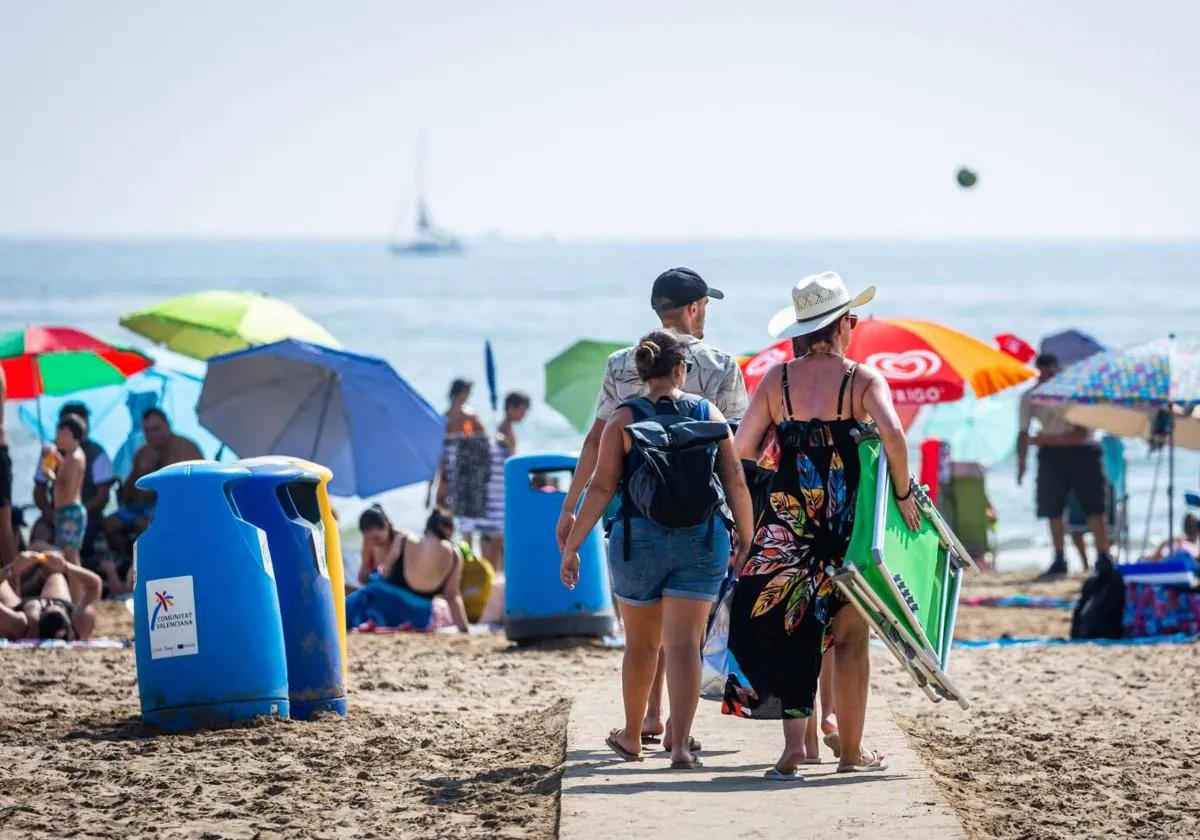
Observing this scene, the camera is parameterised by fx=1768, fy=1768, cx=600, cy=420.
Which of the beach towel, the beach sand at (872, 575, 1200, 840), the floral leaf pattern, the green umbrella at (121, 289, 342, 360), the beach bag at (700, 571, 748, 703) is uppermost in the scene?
the green umbrella at (121, 289, 342, 360)

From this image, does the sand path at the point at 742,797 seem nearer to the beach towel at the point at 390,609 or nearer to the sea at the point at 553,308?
the beach towel at the point at 390,609

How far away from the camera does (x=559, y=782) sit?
18.5ft

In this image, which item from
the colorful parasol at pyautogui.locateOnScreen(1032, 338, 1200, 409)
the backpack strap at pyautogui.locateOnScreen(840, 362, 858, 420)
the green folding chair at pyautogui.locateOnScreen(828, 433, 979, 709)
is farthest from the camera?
the colorful parasol at pyautogui.locateOnScreen(1032, 338, 1200, 409)

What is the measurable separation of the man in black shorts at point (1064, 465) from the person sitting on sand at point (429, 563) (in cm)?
554

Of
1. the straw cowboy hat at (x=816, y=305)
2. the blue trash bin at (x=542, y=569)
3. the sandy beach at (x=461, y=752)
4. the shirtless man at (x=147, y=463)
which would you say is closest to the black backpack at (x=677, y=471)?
the straw cowboy hat at (x=816, y=305)

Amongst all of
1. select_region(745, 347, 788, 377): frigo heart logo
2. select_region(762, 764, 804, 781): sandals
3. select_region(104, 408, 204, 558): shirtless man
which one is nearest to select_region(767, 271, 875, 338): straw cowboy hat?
select_region(762, 764, 804, 781): sandals

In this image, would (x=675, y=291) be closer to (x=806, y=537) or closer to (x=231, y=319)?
(x=806, y=537)

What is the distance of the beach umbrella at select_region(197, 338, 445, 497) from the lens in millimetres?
11945

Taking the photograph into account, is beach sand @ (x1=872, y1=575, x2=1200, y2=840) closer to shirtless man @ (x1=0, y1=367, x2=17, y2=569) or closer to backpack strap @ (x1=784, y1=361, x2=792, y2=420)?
backpack strap @ (x1=784, y1=361, x2=792, y2=420)

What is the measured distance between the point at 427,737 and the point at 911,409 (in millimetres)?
7515

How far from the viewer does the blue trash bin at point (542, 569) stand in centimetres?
916

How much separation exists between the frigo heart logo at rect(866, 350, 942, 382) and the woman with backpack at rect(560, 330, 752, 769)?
18.1 ft

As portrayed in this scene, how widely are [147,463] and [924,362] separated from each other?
5.45 meters

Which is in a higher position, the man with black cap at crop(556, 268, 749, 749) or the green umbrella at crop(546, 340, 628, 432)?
the man with black cap at crop(556, 268, 749, 749)
